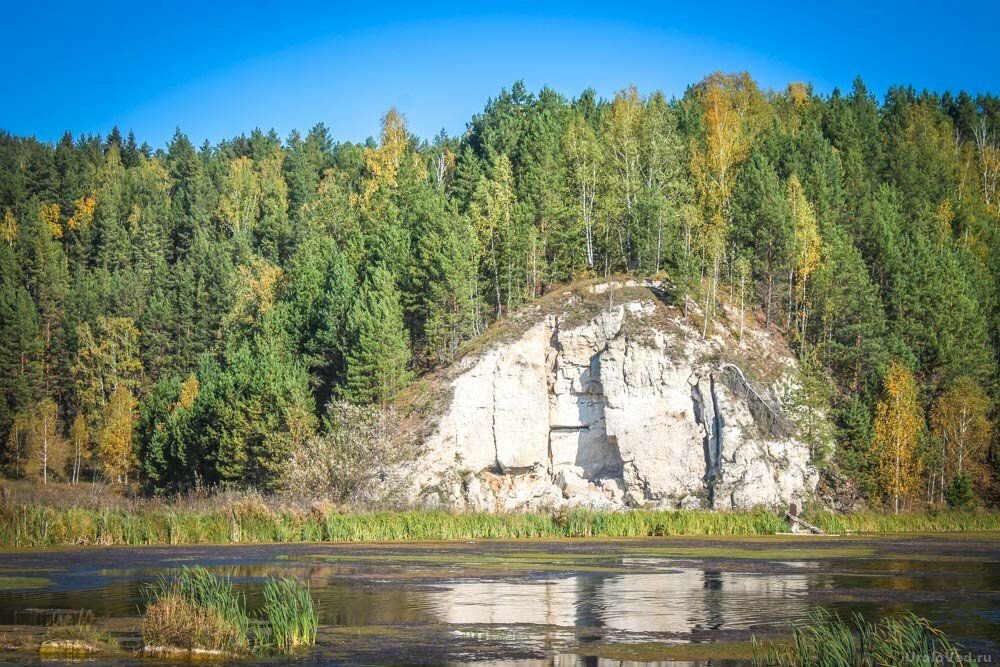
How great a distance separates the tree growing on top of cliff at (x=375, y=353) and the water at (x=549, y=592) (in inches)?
1012

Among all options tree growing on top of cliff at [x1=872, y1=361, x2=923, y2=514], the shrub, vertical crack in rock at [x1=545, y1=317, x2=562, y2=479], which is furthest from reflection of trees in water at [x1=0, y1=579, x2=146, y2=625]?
the shrub

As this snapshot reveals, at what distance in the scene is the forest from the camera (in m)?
78.1

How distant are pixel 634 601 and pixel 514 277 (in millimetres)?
60471

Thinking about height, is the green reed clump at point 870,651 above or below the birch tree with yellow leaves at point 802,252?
below

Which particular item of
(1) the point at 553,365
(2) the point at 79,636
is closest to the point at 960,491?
(1) the point at 553,365

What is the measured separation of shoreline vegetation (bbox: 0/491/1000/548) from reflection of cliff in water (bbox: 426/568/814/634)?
66.5 ft

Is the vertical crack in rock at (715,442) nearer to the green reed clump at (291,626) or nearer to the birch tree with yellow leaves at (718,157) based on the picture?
the birch tree with yellow leaves at (718,157)

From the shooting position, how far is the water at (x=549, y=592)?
2330 cm

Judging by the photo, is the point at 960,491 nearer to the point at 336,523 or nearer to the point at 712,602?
the point at 336,523

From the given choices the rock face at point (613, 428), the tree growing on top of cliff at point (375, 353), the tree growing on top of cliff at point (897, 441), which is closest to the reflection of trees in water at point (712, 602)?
the rock face at point (613, 428)

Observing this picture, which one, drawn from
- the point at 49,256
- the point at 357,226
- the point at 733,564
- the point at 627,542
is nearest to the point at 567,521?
the point at 627,542

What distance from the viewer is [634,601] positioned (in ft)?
100

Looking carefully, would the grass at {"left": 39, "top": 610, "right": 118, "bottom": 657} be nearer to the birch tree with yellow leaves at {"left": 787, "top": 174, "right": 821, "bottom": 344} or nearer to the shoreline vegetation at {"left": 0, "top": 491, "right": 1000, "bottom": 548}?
the shoreline vegetation at {"left": 0, "top": 491, "right": 1000, "bottom": 548}

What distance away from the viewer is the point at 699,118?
121750 mm
